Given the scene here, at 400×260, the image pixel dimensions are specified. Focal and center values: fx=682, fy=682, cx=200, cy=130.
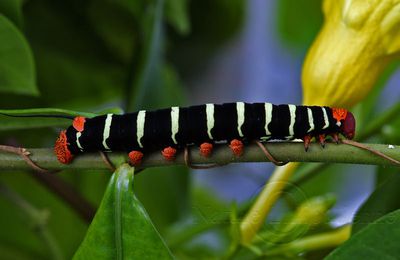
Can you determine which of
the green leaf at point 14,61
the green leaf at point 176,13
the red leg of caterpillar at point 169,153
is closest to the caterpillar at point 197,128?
the red leg of caterpillar at point 169,153

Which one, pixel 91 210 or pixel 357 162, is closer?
pixel 357 162

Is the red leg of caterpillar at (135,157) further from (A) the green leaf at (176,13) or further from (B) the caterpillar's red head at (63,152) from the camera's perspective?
(A) the green leaf at (176,13)

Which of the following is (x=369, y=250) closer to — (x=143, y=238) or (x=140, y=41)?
(x=143, y=238)

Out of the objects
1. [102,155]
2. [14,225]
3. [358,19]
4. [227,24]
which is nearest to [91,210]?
→ [14,225]

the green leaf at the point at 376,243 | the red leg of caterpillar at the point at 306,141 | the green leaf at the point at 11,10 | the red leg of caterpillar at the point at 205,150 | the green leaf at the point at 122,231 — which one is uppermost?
the green leaf at the point at 11,10

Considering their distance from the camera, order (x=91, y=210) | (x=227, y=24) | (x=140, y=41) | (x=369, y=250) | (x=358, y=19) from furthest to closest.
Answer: (x=227, y=24), (x=140, y=41), (x=91, y=210), (x=358, y=19), (x=369, y=250)

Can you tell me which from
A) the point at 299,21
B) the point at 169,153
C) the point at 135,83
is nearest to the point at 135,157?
the point at 169,153
